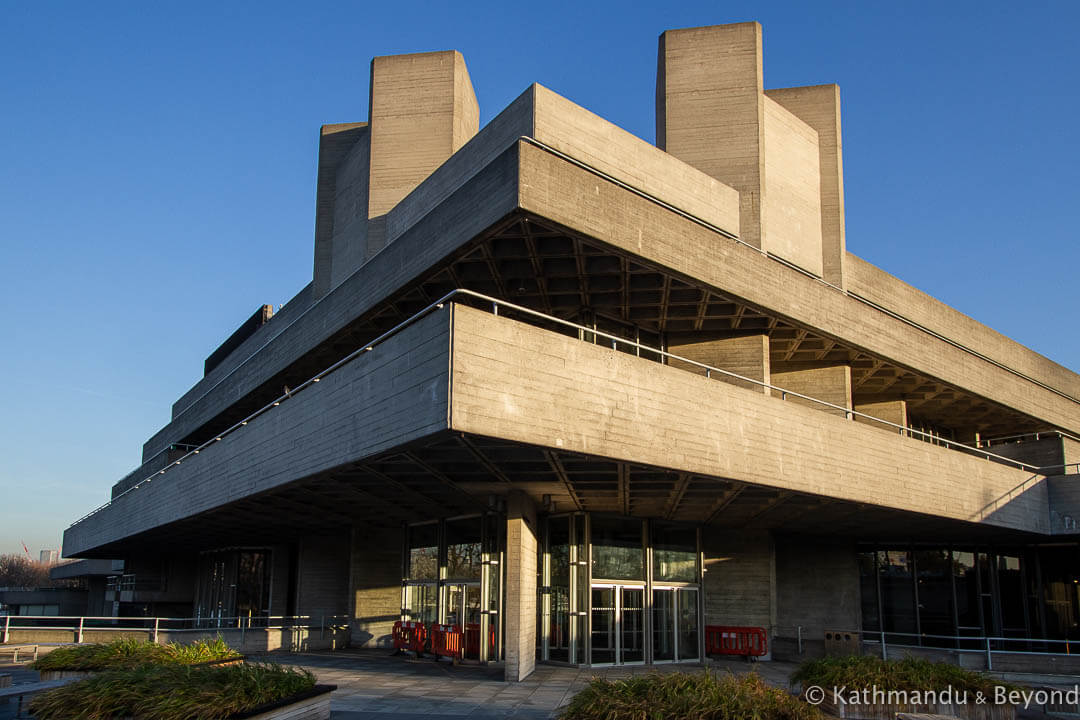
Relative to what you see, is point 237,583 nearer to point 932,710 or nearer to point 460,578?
point 460,578

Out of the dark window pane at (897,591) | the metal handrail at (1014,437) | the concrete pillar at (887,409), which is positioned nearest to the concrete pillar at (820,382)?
the concrete pillar at (887,409)

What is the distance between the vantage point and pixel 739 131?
23516 mm

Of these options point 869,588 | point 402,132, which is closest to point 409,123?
point 402,132

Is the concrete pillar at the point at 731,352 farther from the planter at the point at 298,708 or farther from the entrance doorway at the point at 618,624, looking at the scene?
the planter at the point at 298,708

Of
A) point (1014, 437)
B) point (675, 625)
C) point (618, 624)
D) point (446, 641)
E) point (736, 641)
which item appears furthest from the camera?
point (1014, 437)

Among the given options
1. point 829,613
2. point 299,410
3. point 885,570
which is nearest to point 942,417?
point 885,570

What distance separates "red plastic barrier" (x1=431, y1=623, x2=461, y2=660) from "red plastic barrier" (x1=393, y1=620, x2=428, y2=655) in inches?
45.4

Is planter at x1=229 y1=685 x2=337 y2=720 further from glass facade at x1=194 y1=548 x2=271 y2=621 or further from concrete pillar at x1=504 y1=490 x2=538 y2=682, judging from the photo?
glass facade at x1=194 y1=548 x2=271 y2=621

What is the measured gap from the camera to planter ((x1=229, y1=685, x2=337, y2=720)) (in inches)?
414

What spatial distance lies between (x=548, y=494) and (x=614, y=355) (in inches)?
187

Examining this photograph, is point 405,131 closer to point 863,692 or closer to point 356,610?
point 356,610

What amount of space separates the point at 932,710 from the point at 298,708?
29.6ft

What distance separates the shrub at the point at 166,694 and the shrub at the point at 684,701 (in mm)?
3889

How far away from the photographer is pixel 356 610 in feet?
94.6
